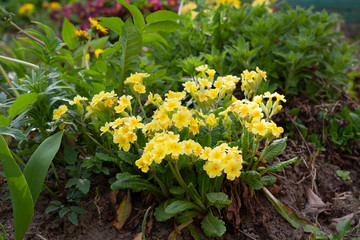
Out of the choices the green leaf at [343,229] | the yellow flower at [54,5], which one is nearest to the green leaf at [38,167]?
the green leaf at [343,229]

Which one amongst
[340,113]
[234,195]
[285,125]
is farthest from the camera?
[340,113]

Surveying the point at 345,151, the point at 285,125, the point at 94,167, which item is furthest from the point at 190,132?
the point at 345,151

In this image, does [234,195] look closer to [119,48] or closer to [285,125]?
[285,125]

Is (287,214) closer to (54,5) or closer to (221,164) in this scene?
(221,164)

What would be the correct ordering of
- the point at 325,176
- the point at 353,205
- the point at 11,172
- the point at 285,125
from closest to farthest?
the point at 11,172, the point at 353,205, the point at 325,176, the point at 285,125

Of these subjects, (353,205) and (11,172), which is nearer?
(11,172)

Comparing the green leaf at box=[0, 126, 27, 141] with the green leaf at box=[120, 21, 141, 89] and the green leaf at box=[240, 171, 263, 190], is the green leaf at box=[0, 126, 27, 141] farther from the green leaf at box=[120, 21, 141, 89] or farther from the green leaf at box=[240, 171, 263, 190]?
the green leaf at box=[240, 171, 263, 190]

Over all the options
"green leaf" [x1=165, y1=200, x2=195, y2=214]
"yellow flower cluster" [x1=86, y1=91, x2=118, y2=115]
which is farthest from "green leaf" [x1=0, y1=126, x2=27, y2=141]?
"green leaf" [x1=165, y1=200, x2=195, y2=214]
